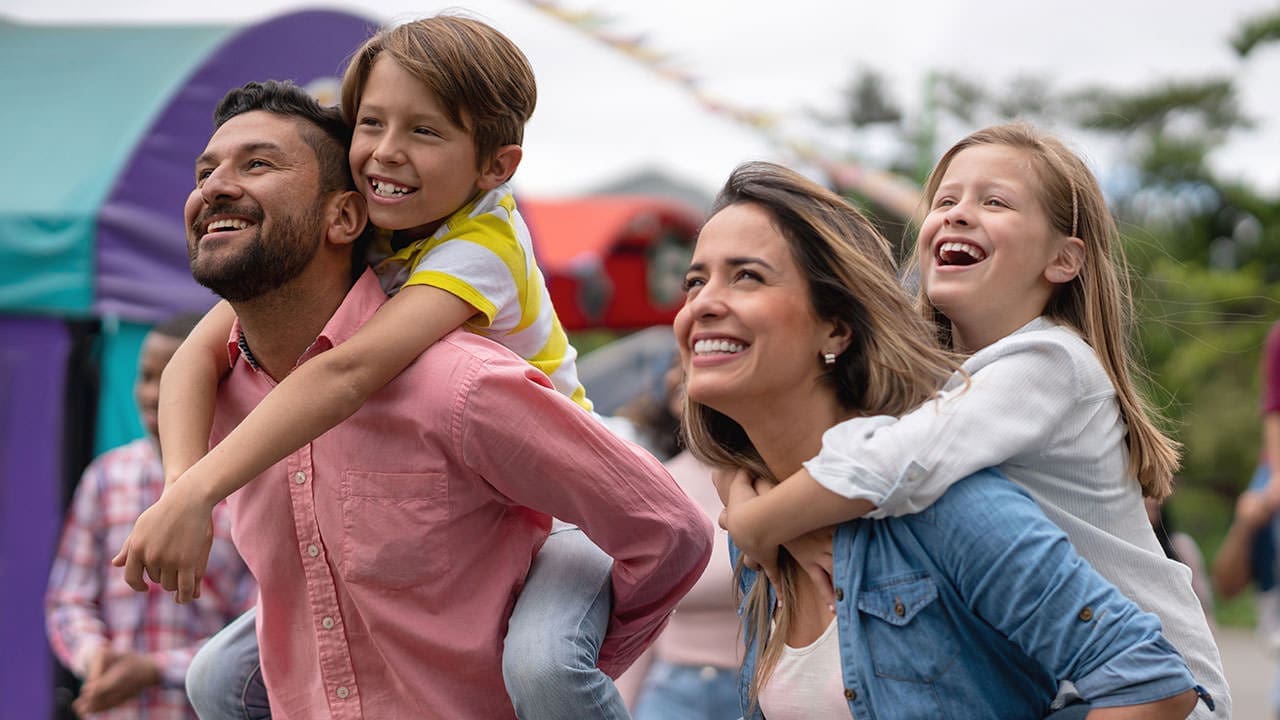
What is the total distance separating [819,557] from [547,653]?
1.66 ft

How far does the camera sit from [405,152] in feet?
8.43

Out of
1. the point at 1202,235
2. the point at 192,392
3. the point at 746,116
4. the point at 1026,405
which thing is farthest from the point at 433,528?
the point at 1202,235

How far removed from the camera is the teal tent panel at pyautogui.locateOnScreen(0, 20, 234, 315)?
5727mm

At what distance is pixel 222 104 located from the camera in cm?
279

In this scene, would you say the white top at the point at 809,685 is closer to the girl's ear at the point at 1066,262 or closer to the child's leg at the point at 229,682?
the girl's ear at the point at 1066,262

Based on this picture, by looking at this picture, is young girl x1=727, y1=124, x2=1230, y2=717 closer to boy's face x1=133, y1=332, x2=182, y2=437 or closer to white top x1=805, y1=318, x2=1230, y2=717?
white top x1=805, y1=318, x2=1230, y2=717

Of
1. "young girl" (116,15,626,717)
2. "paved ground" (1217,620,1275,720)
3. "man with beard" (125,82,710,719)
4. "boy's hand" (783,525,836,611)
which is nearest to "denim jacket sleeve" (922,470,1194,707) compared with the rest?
"boy's hand" (783,525,836,611)

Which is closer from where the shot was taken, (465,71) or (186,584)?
(186,584)

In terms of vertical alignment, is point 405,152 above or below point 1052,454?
above

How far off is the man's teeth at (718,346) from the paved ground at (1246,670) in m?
7.33

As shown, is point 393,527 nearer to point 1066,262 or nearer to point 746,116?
point 1066,262

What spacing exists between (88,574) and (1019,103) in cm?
2858

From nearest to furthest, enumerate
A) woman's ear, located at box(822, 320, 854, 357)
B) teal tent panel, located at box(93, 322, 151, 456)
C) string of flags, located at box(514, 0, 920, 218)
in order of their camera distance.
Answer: woman's ear, located at box(822, 320, 854, 357) < teal tent panel, located at box(93, 322, 151, 456) < string of flags, located at box(514, 0, 920, 218)

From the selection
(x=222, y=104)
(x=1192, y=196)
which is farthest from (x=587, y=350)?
(x=222, y=104)
